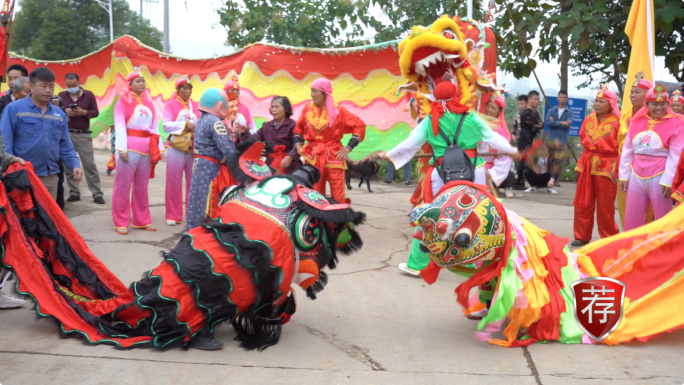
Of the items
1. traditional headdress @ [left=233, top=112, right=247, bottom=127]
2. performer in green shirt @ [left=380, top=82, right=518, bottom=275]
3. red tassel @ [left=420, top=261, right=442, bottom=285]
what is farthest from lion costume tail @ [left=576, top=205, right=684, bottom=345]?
traditional headdress @ [left=233, top=112, right=247, bottom=127]

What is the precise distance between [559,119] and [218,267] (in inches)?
361

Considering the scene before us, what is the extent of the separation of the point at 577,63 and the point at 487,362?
562 inches

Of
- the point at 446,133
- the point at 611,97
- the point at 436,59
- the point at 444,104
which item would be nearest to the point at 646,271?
the point at 446,133

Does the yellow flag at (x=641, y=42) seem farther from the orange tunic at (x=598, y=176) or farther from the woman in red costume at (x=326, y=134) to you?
the woman in red costume at (x=326, y=134)

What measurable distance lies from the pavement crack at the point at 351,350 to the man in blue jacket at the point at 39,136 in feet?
9.60

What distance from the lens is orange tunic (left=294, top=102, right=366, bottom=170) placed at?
6.77 m

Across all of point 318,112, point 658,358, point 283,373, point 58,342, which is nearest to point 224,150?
point 318,112

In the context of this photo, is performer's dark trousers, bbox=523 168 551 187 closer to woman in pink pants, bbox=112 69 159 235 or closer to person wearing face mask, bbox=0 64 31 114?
woman in pink pants, bbox=112 69 159 235

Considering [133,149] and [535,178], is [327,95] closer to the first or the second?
[133,149]

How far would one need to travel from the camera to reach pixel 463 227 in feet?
11.6

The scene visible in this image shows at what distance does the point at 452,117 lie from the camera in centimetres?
498

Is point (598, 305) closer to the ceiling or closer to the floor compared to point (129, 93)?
closer to the floor

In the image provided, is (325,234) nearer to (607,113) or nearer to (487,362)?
(487,362)

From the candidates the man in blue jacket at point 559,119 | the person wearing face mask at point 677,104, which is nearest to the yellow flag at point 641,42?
the person wearing face mask at point 677,104
